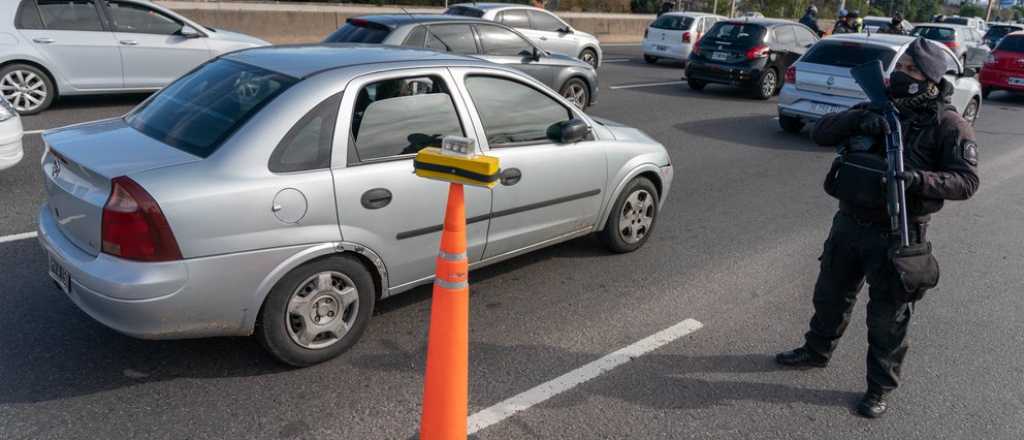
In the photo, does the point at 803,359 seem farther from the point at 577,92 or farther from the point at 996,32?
the point at 996,32

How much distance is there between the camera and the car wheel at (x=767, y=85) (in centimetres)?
1484

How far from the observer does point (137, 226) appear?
3.34m

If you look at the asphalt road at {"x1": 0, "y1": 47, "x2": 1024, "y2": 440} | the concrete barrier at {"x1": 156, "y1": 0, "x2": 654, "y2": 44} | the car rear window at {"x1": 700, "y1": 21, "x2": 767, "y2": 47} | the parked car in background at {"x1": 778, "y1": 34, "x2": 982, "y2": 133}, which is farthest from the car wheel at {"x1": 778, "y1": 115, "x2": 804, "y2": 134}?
the concrete barrier at {"x1": 156, "y1": 0, "x2": 654, "y2": 44}

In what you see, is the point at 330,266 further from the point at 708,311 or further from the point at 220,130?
the point at 708,311

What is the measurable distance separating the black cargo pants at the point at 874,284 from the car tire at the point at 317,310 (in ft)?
7.94

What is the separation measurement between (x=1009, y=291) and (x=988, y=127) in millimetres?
9849

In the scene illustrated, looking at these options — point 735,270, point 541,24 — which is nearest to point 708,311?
point 735,270

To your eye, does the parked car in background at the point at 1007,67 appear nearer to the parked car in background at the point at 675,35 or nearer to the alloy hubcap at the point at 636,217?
the parked car in background at the point at 675,35

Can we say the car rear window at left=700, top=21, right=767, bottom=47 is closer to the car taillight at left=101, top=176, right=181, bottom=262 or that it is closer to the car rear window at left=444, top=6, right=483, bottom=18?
the car rear window at left=444, top=6, right=483, bottom=18

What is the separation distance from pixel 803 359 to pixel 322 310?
2598 mm

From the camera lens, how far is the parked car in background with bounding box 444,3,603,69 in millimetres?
14570

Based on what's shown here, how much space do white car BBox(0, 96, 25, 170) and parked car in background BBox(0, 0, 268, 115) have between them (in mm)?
2976

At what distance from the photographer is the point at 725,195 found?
786 centimetres

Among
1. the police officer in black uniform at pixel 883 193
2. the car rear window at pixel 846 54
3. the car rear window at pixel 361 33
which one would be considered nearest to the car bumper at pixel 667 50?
the car rear window at pixel 846 54
